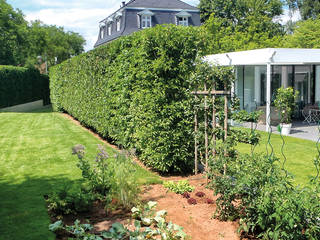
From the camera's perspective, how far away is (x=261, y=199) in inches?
146

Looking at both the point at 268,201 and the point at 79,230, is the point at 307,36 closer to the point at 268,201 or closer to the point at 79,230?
the point at 268,201

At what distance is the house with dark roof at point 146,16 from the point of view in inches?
1483

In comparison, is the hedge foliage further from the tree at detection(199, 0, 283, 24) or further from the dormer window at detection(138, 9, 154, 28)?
the tree at detection(199, 0, 283, 24)

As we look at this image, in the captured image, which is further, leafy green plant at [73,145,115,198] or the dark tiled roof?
the dark tiled roof

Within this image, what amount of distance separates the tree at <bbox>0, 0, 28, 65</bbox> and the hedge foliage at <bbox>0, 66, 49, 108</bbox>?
7.32m

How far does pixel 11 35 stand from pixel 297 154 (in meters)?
36.6

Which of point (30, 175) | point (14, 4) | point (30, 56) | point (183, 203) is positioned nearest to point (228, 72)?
point (183, 203)

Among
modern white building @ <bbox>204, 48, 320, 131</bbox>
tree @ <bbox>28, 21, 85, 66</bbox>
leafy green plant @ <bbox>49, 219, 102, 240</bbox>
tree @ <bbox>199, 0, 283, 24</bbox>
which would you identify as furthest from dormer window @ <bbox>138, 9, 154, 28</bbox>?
leafy green plant @ <bbox>49, 219, 102, 240</bbox>

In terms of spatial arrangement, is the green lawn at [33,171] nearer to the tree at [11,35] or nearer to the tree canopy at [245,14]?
the tree at [11,35]

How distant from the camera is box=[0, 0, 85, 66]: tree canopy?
120 feet

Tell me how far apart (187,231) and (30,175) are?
452 centimetres

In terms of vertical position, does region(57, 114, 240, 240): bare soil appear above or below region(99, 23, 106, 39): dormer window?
below

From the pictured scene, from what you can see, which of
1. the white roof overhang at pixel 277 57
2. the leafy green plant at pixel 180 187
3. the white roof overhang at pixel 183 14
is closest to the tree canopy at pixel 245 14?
the white roof overhang at pixel 183 14

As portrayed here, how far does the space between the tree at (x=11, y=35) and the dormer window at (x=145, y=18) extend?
1406 centimetres
